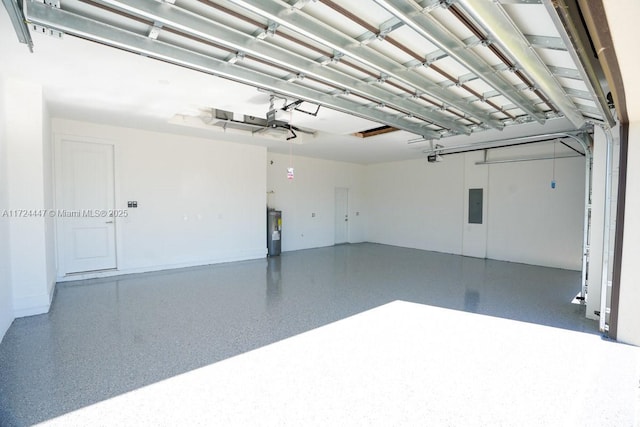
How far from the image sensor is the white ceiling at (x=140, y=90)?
2672 millimetres

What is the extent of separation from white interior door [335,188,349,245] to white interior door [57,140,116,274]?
19.6 ft

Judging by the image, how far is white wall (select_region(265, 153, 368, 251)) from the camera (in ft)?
27.4

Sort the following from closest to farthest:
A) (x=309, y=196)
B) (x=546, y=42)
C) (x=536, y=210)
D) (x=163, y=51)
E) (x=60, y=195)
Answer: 1. (x=546, y=42)
2. (x=163, y=51)
3. (x=60, y=195)
4. (x=536, y=210)
5. (x=309, y=196)

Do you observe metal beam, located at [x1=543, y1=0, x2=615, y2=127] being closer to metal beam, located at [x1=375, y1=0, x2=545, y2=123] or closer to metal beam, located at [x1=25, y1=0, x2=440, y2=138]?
metal beam, located at [x1=375, y1=0, x2=545, y2=123]

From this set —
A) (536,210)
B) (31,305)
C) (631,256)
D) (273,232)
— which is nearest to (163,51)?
(31,305)

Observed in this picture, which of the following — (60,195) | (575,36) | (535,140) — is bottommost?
(60,195)

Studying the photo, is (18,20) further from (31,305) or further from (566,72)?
(566,72)

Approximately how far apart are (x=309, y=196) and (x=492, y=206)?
460 cm

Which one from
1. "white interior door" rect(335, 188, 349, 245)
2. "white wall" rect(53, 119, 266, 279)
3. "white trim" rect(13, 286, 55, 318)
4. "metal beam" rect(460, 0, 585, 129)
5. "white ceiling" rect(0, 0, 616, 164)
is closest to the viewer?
"metal beam" rect(460, 0, 585, 129)

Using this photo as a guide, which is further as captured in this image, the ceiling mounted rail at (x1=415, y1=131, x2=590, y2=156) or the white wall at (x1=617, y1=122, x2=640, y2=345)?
the ceiling mounted rail at (x1=415, y1=131, x2=590, y2=156)

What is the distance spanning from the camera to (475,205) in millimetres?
7785

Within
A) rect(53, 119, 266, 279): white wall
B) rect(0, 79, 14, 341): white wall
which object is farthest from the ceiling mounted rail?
rect(0, 79, 14, 341): white wall

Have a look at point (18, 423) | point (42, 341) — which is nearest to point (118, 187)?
point (42, 341)

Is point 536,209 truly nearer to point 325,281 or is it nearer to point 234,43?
point 325,281
